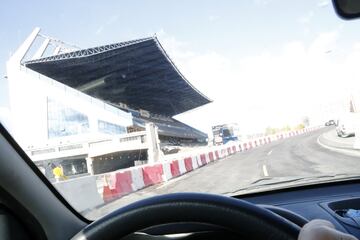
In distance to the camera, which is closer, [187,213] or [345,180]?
[187,213]

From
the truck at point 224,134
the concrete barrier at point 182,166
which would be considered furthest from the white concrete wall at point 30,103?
the truck at point 224,134

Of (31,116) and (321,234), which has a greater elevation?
(31,116)

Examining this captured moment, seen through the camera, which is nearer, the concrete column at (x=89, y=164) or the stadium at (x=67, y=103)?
the stadium at (x=67, y=103)

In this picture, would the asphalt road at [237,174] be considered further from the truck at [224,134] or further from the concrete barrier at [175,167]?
the truck at [224,134]

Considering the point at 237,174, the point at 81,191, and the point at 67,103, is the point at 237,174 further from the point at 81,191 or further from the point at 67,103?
the point at 81,191

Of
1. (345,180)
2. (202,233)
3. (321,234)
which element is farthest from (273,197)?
(321,234)

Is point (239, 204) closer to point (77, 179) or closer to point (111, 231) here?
point (111, 231)

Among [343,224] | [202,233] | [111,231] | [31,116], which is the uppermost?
[31,116]

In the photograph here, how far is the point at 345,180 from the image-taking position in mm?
3645

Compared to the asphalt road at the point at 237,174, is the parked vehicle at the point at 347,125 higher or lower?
higher

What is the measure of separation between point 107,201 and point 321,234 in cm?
407

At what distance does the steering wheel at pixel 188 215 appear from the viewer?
153 cm

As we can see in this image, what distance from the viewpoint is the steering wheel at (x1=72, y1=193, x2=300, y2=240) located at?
153 cm

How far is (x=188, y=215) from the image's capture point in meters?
1.57
